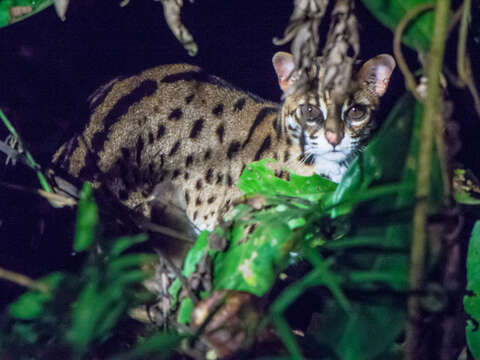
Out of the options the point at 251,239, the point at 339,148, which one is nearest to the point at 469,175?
the point at 251,239

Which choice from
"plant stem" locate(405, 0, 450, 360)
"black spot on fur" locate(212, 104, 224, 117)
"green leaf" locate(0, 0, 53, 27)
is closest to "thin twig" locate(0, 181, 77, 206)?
"green leaf" locate(0, 0, 53, 27)

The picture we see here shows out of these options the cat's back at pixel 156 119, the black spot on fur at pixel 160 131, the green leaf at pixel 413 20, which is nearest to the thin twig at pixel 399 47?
the green leaf at pixel 413 20

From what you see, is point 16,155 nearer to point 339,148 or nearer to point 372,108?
point 339,148

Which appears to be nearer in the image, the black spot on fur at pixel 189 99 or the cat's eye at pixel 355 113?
the cat's eye at pixel 355 113

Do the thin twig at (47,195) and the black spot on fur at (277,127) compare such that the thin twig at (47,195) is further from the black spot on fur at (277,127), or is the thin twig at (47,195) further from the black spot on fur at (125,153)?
the black spot on fur at (277,127)

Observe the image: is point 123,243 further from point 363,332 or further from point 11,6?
point 11,6

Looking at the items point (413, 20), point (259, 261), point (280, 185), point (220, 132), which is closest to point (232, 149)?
point (220, 132)

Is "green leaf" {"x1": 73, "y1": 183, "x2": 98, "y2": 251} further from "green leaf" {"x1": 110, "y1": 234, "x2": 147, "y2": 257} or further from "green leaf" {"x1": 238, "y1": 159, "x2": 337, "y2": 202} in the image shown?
"green leaf" {"x1": 238, "y1": 159, "x2": 337, "y2": 202}
